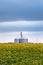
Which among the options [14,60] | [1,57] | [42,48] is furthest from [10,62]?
[42,48]

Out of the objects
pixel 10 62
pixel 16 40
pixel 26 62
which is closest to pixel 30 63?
pixel 26 62

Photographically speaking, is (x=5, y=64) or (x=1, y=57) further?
(x=1, y=57)

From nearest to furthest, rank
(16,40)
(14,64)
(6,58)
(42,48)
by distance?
(14,64) → (6,58) → (42,48) → (16,40)

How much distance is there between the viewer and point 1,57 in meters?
23.4

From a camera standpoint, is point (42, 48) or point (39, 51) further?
point (42, 48)

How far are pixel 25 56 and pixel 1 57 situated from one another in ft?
7.34

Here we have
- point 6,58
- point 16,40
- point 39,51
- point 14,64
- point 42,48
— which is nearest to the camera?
point 14,64

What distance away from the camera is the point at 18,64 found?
787 inches

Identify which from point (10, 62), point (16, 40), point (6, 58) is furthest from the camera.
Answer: point (16, 40)

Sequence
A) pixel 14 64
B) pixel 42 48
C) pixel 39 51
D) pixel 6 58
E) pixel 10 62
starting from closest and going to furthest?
pixel 14 64 < pixel 10 62 < pixel 6 58 < pixel 39 51 < pixel 42 48

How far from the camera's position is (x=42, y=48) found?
2966cm

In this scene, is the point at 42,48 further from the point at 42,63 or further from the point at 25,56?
the point at 42,63

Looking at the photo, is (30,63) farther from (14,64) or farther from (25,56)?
(25,56)

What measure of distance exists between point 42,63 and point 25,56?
3.79 meters
